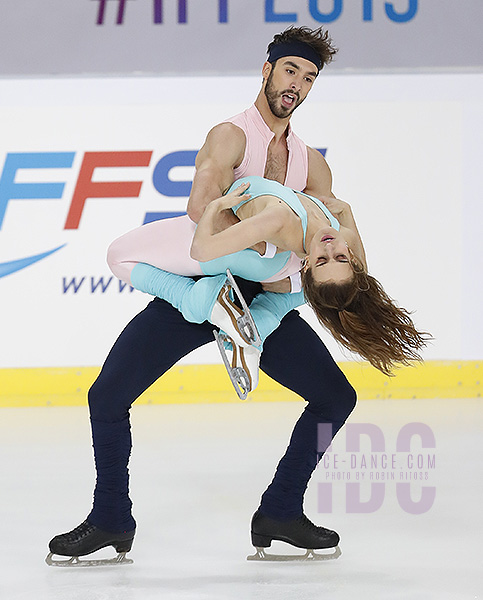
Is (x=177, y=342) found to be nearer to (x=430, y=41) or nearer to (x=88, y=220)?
(x=88, y=220)

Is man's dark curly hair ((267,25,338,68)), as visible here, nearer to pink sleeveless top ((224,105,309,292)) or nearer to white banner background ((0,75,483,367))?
pink sleeveless top ((224,105,309,292))

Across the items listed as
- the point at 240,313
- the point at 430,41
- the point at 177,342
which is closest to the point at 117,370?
the point at 177,342

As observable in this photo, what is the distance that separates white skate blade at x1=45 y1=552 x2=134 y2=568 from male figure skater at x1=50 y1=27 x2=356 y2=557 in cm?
3

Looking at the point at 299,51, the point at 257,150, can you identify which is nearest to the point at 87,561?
the point at 257,150

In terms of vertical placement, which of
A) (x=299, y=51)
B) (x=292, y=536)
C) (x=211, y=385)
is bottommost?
(x=292, y=536)

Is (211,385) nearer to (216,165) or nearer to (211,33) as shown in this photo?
(211,33)

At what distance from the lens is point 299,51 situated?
2.79 meters

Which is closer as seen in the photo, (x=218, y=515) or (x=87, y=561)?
(x=87, y=561)

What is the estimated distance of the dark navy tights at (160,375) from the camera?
2615 millimetres

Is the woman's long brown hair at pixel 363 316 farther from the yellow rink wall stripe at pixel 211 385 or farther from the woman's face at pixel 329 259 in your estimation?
the yellow rink wall stripe at pixel 211 385

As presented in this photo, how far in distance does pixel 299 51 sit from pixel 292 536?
5.03 feet

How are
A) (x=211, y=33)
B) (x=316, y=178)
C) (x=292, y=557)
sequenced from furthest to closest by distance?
(x=211, y=33)
(x=316, y=178)
(x=292, y=557)

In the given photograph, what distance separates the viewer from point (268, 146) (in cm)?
284

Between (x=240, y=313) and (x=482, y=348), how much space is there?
362 cm
